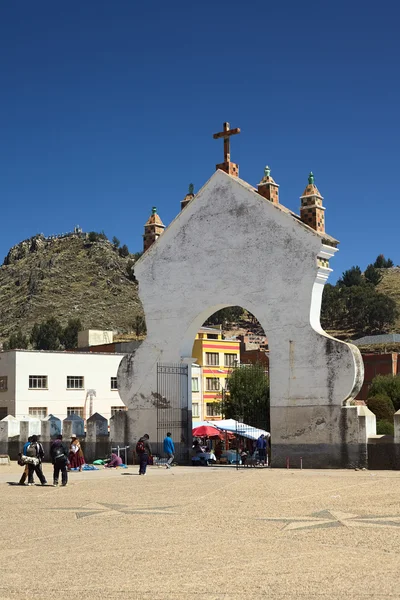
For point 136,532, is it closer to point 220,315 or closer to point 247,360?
point 247,360

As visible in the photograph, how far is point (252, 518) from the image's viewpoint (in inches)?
468

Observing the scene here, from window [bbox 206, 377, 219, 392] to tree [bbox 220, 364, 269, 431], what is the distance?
660cm

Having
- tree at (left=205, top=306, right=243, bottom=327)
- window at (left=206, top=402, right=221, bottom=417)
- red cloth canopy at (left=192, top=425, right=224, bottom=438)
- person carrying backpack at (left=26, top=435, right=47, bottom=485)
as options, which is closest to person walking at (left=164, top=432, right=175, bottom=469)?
person carrying backpack at (left=26, top=435, right=47, bottom=485)

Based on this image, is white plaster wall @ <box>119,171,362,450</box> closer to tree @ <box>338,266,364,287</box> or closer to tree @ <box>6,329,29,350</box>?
tree @ <box>6,329,29,350</box>

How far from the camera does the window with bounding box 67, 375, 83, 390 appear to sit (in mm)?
53156

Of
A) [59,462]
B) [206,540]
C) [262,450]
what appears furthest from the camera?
[262,450]

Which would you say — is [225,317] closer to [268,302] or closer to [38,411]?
[38,411]

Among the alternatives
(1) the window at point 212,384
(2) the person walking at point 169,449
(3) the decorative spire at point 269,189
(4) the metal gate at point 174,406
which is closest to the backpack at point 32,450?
(2) the person walking at point 169,449

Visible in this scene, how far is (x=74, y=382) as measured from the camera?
53.5m

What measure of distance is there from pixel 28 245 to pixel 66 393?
325ft

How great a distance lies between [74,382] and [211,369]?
15.8 metres

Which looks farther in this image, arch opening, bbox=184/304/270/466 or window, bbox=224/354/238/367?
window, bbox=224/354/238/367

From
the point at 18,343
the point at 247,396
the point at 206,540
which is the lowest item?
the point at 206,540

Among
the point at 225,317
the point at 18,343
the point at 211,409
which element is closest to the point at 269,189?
the point at 211,409
